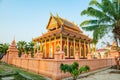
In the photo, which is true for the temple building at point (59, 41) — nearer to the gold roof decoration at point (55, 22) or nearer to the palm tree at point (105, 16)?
the gold roof decoration at point (55, 22)

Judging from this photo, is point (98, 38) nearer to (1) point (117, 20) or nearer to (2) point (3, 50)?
(1) point (117, 20)

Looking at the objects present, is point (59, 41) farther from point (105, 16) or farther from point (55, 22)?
point (105, 16)

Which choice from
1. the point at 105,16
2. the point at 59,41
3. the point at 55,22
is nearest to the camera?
the point at 105,16

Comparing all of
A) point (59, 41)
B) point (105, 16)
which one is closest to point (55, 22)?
point (59, 41)

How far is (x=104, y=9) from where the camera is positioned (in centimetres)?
1438

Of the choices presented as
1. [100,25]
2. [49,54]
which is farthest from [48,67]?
[49,54]

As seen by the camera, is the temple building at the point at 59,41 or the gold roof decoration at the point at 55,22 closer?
the temple building at the point at 59,41

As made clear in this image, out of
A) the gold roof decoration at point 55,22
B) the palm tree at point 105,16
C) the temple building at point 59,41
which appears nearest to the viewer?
the palm tree at point 105,16

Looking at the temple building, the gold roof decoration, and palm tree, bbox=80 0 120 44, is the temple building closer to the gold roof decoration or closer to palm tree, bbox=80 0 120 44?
the gold roof decoration

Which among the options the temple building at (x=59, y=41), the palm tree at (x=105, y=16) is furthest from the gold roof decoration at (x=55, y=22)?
the palm tree at (x=105, y=16)

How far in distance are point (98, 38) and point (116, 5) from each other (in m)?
3.97

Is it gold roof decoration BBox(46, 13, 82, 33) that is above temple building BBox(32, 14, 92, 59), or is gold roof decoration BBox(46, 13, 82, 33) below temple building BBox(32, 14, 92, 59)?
above

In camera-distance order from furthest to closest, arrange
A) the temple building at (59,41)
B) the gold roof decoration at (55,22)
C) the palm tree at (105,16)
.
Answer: the gold roof decoration at (55,22), the temple building at (59,41), the palm tree at (105,16)

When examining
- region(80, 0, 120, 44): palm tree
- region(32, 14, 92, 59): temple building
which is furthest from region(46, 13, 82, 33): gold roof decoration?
region(80, 0, 120, 44): palm tree
